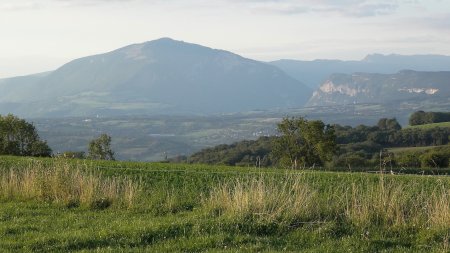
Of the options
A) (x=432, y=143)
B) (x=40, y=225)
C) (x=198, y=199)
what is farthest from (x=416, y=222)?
(x=432, y=143)

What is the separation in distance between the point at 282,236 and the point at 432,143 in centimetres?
7944

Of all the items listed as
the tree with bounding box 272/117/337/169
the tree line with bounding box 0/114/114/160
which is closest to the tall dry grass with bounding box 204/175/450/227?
the tree line with bounding box 0/114/114/160

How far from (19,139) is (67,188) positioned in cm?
3073

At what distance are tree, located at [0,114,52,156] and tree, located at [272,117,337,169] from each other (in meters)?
19.7

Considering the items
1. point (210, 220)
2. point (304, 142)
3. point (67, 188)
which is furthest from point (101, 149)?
point (210, 220)

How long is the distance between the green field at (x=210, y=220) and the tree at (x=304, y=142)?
31689mm

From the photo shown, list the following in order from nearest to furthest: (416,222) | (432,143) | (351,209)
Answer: (416,222), (351,209), (432,143)

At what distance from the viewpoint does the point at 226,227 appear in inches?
389

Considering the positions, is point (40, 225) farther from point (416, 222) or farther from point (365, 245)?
point (416, 222)

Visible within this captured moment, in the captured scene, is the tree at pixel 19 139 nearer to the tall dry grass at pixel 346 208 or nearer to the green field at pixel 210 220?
the green field at pixel 210 220

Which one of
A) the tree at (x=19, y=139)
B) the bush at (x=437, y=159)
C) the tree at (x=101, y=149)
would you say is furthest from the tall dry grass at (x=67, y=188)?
the tree at (x=101, y=149)

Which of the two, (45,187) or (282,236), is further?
(45,187)

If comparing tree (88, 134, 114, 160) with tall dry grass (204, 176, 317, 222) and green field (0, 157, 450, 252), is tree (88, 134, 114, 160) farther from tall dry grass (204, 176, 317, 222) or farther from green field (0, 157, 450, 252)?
tall dry grass (204, 176, 317, 222)

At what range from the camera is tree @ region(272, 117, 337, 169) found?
45969 millimetres
